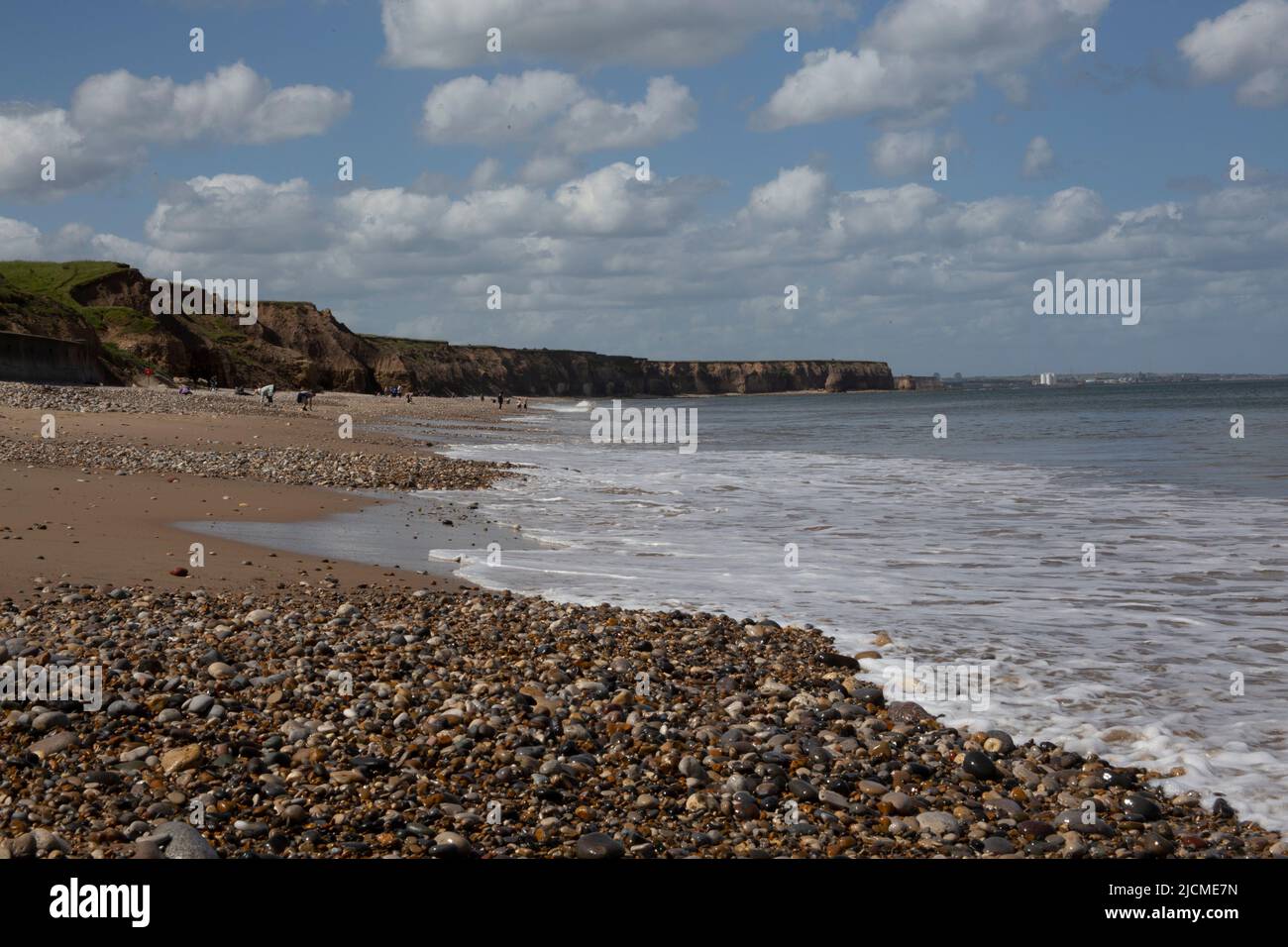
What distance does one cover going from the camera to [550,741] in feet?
19.2

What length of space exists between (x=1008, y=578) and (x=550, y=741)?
7.53 meters

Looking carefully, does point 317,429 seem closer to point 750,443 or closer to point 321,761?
point 750,443

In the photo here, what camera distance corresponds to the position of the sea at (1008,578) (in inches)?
269

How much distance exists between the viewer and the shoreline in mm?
4816

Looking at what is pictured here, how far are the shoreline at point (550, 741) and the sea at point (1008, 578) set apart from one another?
0.68 m

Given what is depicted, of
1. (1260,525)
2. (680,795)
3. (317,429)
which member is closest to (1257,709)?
(680,795)

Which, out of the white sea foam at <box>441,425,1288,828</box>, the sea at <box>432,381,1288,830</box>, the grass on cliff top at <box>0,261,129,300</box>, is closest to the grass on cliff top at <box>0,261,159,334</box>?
the grass on cliff top at <box>0,261,129,300</box>

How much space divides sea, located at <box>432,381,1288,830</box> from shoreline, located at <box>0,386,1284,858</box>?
0.68 meters

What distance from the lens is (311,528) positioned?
14.0 meters

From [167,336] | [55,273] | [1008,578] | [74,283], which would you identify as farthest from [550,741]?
[55,273]

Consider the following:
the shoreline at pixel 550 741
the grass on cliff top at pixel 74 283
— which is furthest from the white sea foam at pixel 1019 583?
the grass on cliff top at pixel 74 283

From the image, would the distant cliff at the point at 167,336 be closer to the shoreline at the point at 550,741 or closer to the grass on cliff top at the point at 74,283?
the grass on cliff top at the point at 74,283

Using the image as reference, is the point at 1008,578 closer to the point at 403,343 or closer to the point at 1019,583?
the point at 1019,583

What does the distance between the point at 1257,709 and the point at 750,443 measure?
127 feet
